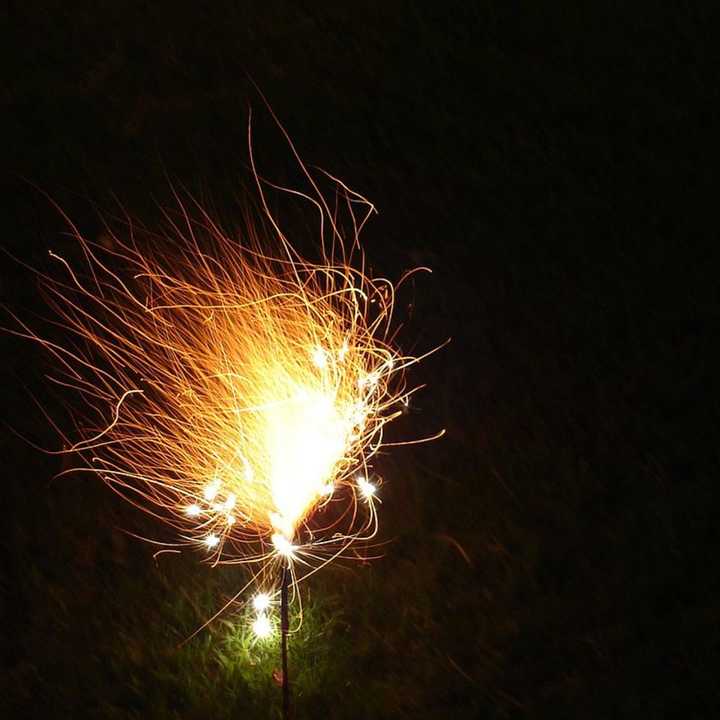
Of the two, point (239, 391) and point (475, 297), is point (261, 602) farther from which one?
point (475, 297)

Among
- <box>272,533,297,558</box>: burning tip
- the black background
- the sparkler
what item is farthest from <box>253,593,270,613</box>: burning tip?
<box>272,533,297,558</box>: burning tip

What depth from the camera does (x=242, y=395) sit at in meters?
4.89

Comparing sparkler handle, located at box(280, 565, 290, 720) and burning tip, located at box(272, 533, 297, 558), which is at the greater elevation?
burning tip, located at box(272, 533, 297, 558)

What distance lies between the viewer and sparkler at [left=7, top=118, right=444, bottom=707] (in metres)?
4.50

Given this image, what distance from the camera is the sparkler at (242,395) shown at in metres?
4.50

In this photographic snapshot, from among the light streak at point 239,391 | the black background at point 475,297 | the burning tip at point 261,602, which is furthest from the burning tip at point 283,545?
the black background at point 475,297

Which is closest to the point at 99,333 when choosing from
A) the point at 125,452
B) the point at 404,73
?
the point at 125,452

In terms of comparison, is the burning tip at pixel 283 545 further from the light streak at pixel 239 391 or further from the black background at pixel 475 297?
the black background at pixel 475 297

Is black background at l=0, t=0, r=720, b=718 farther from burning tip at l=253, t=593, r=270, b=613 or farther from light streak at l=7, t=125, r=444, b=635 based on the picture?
burning tip at l=253, t=593, r=270, b=613

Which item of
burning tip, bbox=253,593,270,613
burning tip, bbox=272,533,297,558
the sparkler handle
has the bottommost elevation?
burning tip, bbox=253,593,270,613

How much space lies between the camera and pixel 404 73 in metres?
7.50

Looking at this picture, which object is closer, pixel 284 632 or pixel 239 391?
pixel 284 632

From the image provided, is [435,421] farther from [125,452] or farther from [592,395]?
[125,452]

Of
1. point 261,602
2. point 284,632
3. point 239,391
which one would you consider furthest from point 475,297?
point 284,632
